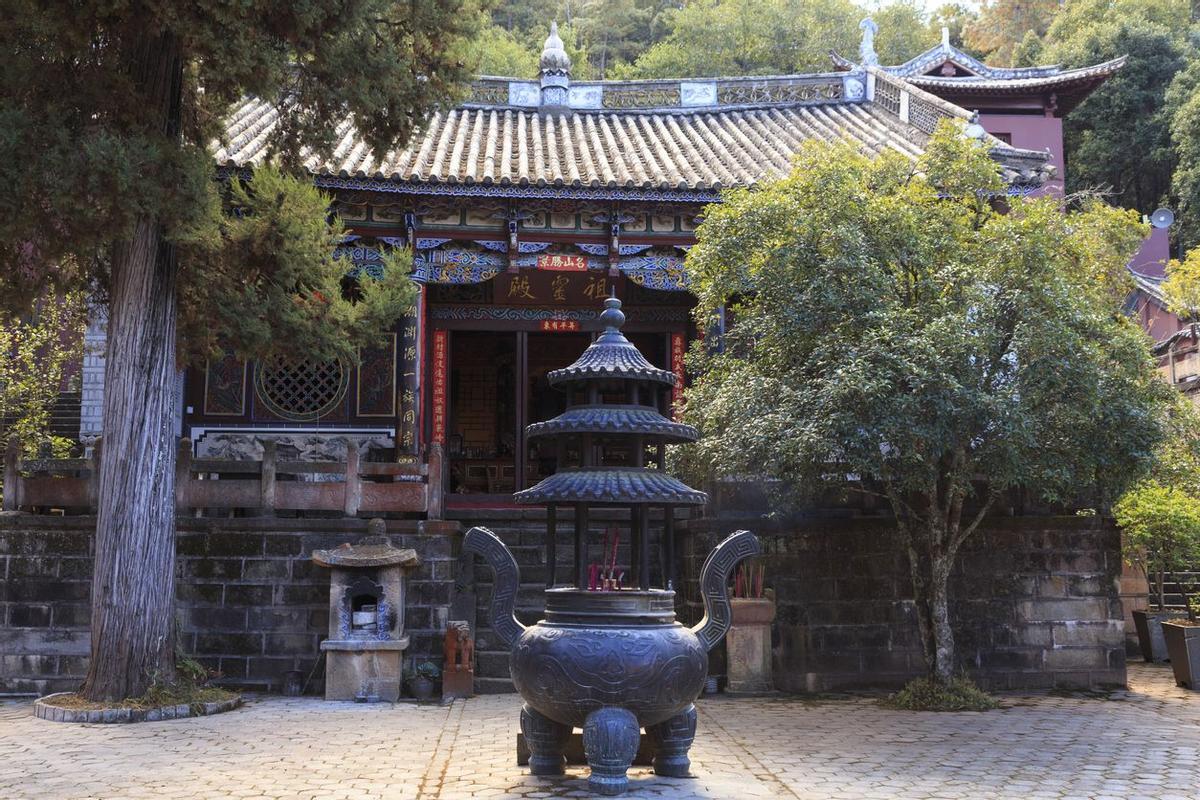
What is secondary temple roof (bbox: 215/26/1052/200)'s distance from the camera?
11891 mm

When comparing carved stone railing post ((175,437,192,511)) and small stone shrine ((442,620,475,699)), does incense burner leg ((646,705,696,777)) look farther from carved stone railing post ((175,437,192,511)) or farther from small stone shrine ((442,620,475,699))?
carved stone railing post ((175,437,192,511))

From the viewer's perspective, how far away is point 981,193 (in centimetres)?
952

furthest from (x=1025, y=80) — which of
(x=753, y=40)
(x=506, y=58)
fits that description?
(x=506, y=58)

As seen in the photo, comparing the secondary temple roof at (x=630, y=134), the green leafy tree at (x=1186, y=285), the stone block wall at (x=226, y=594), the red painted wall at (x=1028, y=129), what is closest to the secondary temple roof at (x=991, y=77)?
the red painted wall at (x=1028, y=129)

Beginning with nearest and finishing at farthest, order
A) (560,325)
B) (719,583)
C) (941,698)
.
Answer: (719,583), (941,698), (560,325)

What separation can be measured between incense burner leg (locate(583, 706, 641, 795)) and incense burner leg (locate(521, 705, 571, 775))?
424mm

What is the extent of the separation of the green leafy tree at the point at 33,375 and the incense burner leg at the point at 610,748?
879 centimetres

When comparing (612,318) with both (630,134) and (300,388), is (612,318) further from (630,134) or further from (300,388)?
(630,134)

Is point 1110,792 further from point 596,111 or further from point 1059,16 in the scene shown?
point 1059,16


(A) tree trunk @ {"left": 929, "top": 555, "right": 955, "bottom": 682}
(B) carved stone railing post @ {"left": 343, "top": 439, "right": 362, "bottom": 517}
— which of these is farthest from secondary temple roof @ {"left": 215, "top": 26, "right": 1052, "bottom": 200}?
(A) tree trunk @ {"left": 929, "top": 555, "right": 955, "bottom": 682}

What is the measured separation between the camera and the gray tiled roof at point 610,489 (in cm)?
610

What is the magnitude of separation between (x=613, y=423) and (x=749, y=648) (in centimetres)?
402

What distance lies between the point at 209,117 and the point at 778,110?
1005 cm

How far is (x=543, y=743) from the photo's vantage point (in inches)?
237
